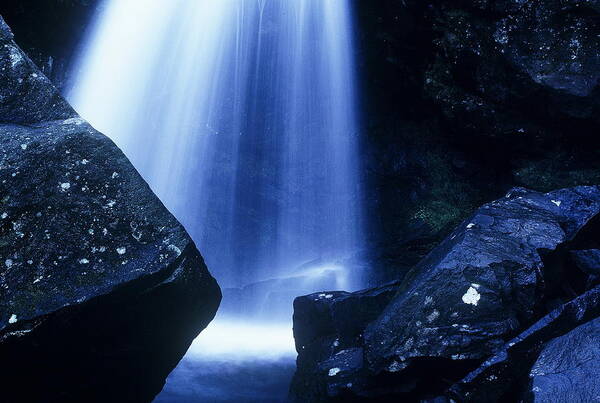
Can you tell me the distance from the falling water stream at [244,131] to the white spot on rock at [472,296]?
799 centimetres

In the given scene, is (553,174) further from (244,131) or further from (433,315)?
(244,131)

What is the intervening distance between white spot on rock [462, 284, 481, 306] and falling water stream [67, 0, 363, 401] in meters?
7.99

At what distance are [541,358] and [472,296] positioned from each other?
987 millimetres

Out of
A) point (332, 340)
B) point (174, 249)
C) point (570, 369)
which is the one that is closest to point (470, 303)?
point (570, 369)

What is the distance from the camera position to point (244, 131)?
14703mm

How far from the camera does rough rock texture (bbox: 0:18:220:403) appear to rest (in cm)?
376

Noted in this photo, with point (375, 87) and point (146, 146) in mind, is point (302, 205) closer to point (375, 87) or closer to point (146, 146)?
point (375, 87)

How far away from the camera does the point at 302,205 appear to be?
14867mm

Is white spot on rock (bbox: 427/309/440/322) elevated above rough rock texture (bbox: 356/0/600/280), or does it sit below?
below

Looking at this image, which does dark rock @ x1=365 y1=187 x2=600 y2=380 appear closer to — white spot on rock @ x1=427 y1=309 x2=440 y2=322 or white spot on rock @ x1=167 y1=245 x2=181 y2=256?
white spot on rock @ x1=427 y1=309 x2=440 y2=322

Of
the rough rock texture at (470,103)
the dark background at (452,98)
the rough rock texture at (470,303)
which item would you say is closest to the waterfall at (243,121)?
the dark background at (452,98)

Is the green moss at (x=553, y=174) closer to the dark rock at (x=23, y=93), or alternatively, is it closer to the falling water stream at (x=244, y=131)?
the falling water stream at (x=244, y=131)

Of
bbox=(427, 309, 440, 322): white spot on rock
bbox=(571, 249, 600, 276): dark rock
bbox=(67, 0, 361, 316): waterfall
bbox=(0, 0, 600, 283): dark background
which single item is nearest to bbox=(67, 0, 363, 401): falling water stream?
bbox=(67, 0, 361, 316): waterfall

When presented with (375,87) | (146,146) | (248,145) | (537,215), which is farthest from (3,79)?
(146,146)
